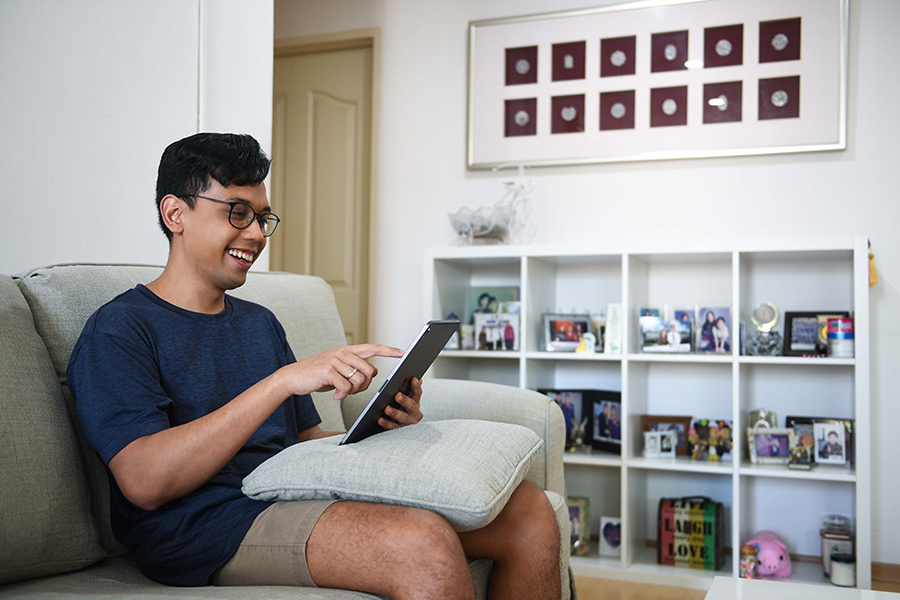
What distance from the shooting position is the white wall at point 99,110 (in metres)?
1.68

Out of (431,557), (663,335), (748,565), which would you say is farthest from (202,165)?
(748,565)

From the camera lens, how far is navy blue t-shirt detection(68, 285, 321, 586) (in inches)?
43.6

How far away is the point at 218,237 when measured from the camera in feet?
4.34

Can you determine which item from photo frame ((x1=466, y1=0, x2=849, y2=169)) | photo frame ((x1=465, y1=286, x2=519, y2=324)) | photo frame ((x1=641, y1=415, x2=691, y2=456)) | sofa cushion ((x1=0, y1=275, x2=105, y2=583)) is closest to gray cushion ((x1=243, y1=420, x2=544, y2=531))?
sofa cushion ((x1=0, y1=275, x2=105, y2=583))

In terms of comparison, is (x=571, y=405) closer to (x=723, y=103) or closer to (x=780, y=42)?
(x=723, y=103)

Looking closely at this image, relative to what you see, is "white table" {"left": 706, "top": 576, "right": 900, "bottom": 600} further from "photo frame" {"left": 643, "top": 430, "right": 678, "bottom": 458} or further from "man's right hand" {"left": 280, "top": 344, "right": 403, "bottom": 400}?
"photo frame" {"left": 643, "top": 430, "right": 678, "bottom": 458}

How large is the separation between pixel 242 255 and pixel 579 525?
6.24 feet

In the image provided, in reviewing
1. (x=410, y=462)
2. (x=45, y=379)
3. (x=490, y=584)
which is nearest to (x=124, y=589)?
(x=45, y=379)

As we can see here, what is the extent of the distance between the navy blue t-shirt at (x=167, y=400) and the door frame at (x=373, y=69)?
2037mm

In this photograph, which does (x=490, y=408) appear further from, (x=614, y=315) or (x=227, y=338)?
(x=614, y=315)

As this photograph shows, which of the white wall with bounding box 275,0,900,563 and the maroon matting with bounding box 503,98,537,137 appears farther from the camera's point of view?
the maroon matting with bounding box 503,98,537,137

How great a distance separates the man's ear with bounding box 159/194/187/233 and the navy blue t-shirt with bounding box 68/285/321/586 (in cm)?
12

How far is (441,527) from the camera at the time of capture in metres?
1.04

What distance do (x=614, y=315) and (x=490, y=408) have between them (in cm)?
112
